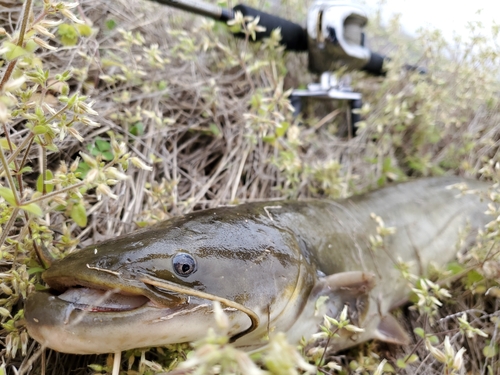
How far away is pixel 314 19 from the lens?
110 inches

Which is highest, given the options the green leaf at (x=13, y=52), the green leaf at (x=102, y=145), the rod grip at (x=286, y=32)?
the rod grip at (x=286, y=32)

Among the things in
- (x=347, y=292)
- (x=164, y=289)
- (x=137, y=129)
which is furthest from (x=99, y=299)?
(x=137, y=129)

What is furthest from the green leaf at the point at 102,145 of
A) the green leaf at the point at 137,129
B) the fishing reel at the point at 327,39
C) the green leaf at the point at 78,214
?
the fishing reel at the point at 327,39

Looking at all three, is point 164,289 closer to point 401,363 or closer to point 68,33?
point 68,33

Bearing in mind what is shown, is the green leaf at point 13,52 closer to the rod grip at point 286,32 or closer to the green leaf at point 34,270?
the green leaf at point 34,270

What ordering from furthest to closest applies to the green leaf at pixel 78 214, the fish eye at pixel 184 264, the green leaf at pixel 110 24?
the green leaf at pixel 110 24
the green leaf at pixel 78 214
the fish eye at pixel 184 264

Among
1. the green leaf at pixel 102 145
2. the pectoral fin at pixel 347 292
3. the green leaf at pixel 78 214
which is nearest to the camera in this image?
the green leaf at pixel 78 214

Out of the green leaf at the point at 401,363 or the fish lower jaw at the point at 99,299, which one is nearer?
the fish lower jaw at the point at 99,299

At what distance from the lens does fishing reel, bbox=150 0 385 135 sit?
2770mm

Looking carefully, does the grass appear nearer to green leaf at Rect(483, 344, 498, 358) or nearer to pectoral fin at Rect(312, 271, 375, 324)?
green leaf at Rect(483, 344, 498, 358)

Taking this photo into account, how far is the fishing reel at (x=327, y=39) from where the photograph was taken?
277cm

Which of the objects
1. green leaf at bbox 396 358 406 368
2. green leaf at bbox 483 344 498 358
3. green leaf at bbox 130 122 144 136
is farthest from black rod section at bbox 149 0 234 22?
green leaf at bbox 483 344 498 358

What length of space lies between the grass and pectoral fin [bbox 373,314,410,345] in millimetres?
79

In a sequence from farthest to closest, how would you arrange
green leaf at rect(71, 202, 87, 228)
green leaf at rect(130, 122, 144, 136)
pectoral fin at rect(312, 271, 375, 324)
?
1. green leaf at rect(130, 122, 144, 136)
2. pectoral fin at rect(312, 271, 375, 324)
3. green leaf at rect(71, 202, 87, 228)
